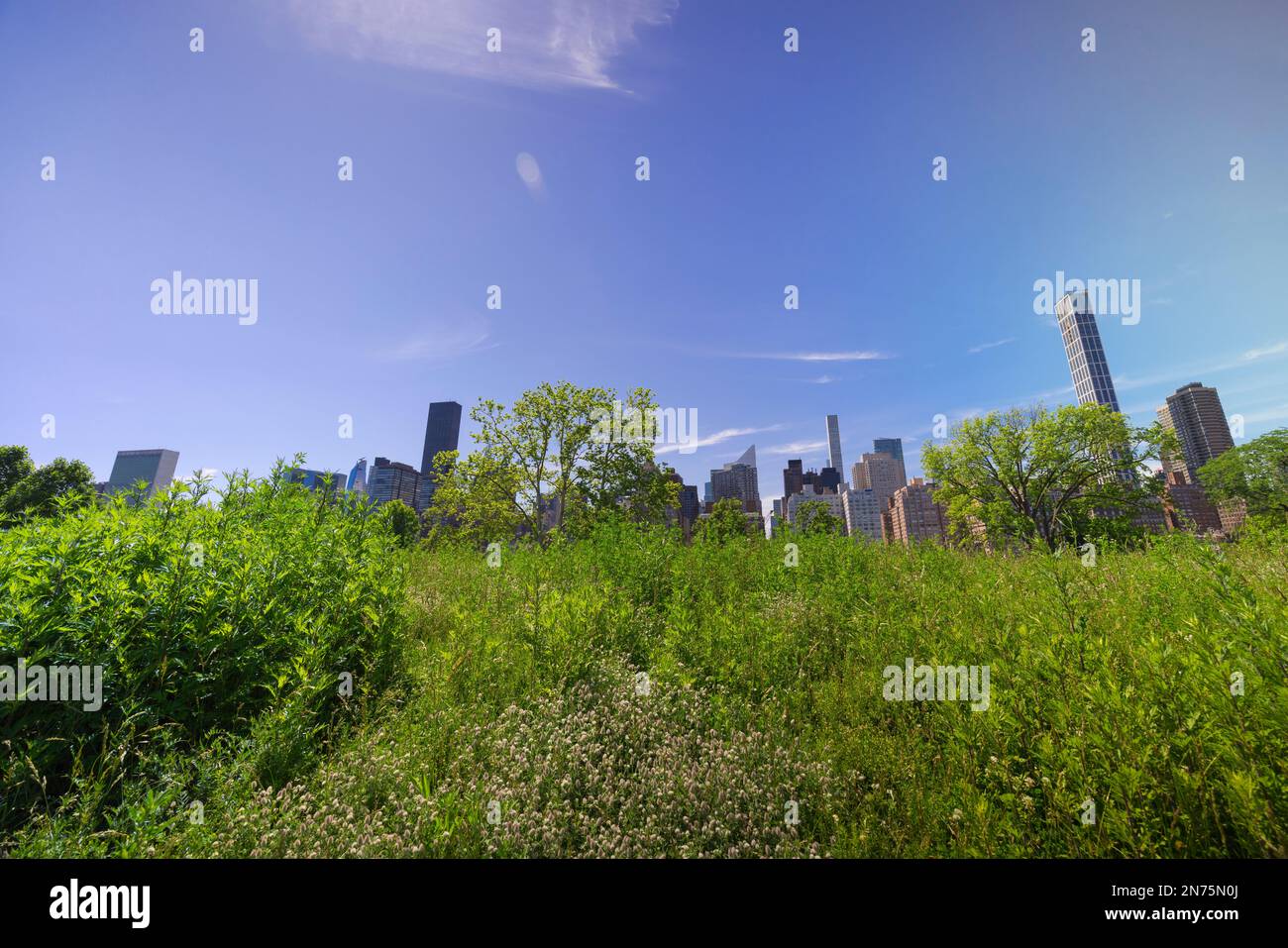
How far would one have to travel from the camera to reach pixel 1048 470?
3328cm

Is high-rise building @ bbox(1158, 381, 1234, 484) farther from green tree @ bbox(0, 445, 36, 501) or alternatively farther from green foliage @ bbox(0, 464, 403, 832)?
green tree @ bbox(0, 445, 36, 501)

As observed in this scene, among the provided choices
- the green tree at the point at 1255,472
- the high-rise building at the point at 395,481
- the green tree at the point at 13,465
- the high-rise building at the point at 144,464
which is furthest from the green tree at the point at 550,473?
the high-rise building at the point at 144,464

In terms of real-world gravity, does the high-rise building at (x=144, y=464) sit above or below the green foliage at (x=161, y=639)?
above

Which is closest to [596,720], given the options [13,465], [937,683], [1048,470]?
[937,683]

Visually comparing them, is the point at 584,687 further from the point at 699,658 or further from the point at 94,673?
the point at 94,673

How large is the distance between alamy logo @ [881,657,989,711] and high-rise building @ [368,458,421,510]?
7325 inches

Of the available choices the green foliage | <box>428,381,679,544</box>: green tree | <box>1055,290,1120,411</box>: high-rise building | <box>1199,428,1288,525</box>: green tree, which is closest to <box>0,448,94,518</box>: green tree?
<box>428,381,679,544</box>: green tree

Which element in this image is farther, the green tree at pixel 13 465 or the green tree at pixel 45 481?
the green tree at pixel 13 465

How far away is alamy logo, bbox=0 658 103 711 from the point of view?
2.85m

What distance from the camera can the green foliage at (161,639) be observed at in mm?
2842

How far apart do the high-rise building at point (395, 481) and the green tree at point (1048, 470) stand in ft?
572

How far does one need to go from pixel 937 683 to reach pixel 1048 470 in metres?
40.9

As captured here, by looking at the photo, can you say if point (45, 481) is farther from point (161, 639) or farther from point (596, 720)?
point (596, 720)

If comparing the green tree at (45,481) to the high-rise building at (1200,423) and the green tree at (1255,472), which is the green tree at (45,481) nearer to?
the green tree at (1255,472)
